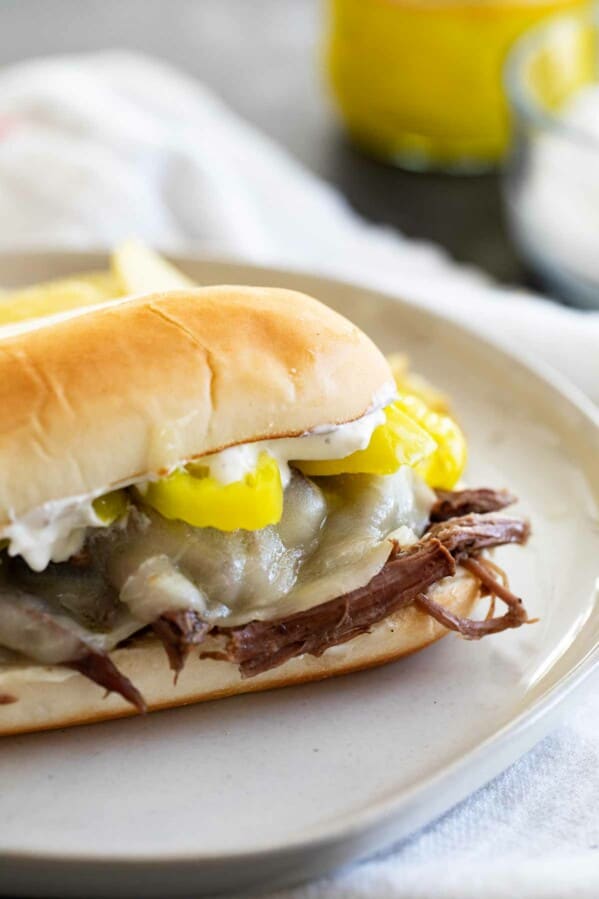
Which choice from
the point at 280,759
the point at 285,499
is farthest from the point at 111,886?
the point at 285,499

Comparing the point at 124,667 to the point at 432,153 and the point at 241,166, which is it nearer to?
the point at 241,166

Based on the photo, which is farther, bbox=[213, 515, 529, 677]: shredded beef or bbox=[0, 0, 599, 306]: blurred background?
bbox=[0, 0, 599, 306]: blurred background

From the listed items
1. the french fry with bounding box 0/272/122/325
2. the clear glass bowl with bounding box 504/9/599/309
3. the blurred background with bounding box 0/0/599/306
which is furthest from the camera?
the blurred background with bounding box 0/0/599/306

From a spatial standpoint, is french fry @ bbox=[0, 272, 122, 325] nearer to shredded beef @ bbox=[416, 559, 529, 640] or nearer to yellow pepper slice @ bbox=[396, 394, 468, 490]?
yellow pepper slice @ bbox=[396, 394, 468, 490]

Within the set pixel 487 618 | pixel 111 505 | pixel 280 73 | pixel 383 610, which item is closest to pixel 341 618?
pixel 383 610

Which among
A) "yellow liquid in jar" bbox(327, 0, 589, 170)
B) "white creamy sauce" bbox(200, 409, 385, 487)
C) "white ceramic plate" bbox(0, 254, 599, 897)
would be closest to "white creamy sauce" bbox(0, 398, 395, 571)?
"white creamy sauce" bbox(200, 409, 385, 487)

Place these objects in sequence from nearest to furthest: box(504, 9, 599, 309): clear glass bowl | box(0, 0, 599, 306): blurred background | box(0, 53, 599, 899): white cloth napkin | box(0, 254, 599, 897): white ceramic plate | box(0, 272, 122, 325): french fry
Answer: box(0, 254, 599, 897): white ceramic plate, box(0, 272, 122, 325): french fry, box(0, 53, 599, 899): white cloth napkin, box(504, 9, 599, 309): clear glass bowl, box(0, 0, 599, 306): blurred background

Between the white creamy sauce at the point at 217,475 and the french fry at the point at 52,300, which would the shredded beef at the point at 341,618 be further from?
the french fry at the point at 52,300
